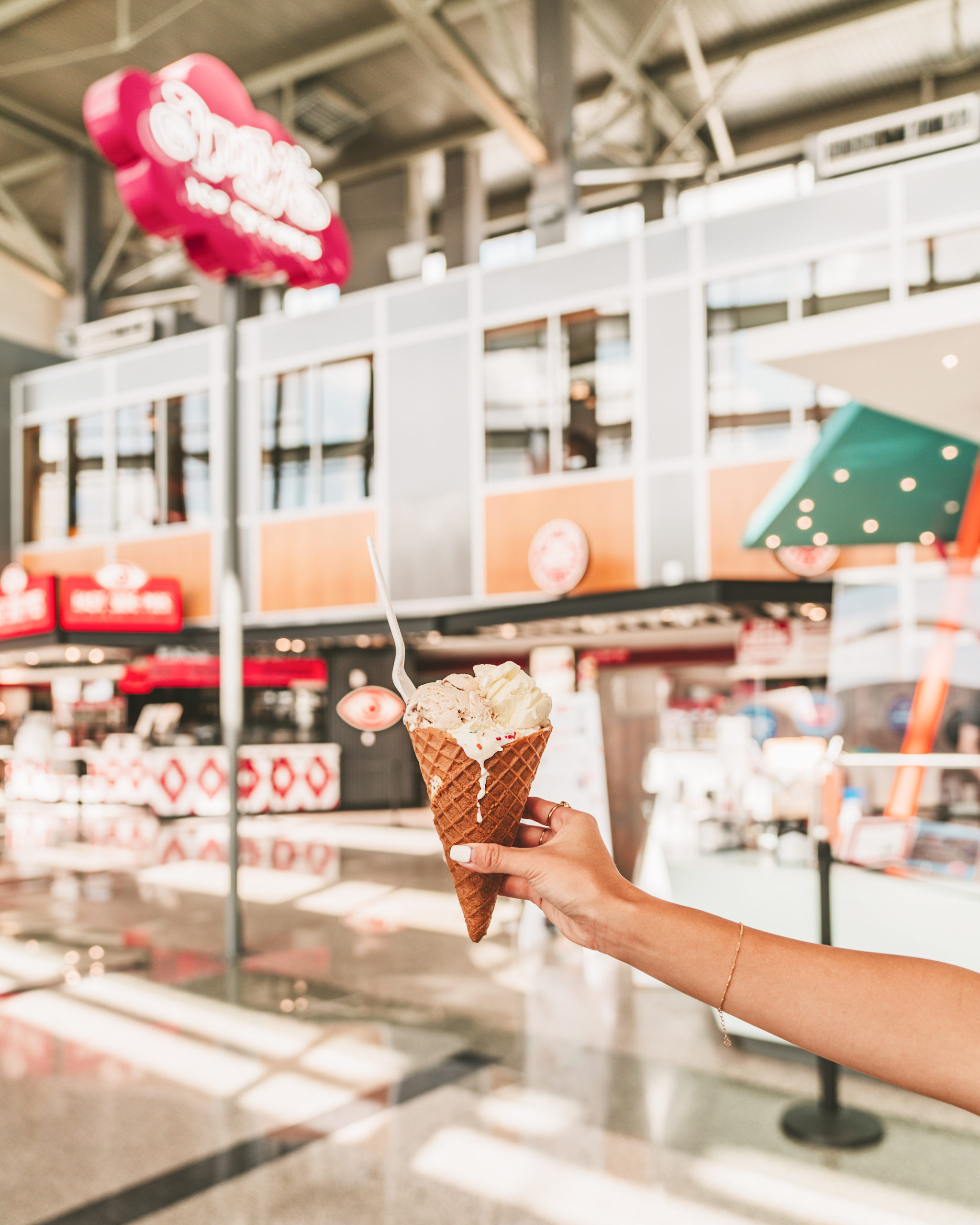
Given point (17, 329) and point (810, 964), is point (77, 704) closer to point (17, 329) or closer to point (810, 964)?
point (17, 329)

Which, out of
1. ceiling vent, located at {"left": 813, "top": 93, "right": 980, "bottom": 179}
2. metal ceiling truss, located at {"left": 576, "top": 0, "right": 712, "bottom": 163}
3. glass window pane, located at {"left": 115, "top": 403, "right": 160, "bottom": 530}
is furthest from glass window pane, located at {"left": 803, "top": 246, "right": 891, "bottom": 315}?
glass window pane, located at {"left": 115, "top": 403, "right": 160, "bottom": 530}

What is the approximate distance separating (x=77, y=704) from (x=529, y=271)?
10.8 metres

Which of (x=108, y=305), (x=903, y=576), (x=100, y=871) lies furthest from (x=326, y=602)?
(x=108, y=305)

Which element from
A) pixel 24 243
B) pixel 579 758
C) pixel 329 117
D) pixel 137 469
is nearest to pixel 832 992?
pixel 579 758

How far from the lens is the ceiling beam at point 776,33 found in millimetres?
13227

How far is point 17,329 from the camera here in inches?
674

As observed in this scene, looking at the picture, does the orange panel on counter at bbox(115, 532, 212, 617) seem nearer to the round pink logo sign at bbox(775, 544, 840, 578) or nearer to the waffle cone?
the round pink logo sign at bbox(775, 544, 840, 578)

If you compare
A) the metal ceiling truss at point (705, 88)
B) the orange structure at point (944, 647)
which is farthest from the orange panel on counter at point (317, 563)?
the orange structure at point (944, 647)

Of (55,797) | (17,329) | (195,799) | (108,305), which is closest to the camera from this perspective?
(195,799)

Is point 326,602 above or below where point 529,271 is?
below

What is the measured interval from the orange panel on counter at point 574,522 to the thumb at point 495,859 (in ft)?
30.5

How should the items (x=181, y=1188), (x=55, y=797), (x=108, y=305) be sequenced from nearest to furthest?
(x=181, y=1188) → (x=55, y=797) → (x=108, y=305)

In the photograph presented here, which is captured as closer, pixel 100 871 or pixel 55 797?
pixel 100 871

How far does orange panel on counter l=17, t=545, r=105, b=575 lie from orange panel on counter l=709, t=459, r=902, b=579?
Answer: 996cm
